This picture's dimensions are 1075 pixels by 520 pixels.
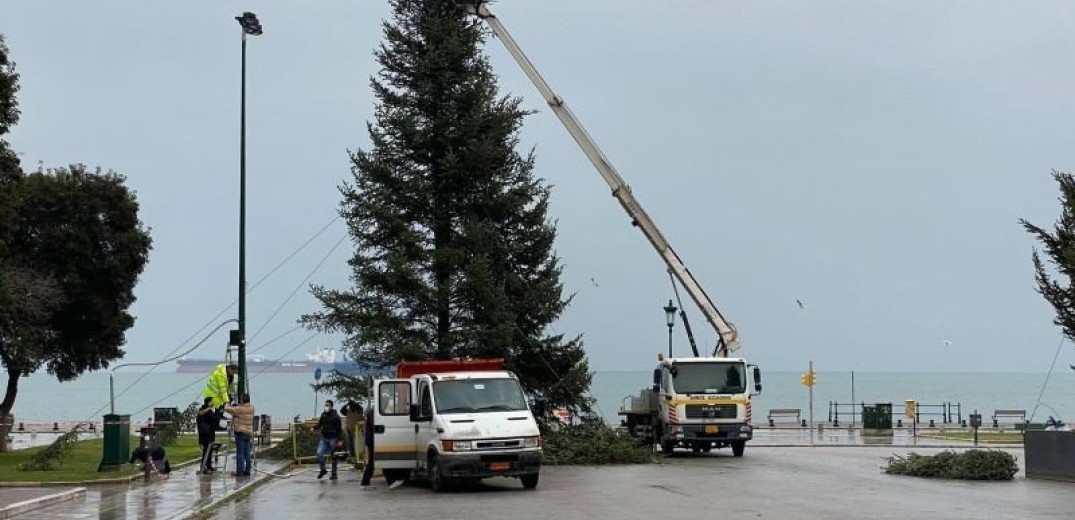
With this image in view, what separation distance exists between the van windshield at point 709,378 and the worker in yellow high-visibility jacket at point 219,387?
12361mm

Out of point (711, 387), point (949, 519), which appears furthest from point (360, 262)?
point (949, 519)

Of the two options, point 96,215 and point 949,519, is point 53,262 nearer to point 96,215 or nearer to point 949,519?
point 96,215

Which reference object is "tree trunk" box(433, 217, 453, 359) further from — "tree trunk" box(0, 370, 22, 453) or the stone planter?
the stone planter

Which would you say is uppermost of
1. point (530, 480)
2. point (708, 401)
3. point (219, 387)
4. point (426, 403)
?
point (219, 387)

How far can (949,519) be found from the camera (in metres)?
17.6

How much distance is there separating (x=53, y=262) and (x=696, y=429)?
57.5ft

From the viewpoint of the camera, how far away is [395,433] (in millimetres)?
24859

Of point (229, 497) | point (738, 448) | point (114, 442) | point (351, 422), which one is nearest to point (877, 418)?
point (738, 448)

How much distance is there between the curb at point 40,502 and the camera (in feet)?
57.0

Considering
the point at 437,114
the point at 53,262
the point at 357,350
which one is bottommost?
the point at 357,350

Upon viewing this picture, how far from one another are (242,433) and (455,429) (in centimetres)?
513

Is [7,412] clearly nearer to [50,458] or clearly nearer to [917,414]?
[50,458]

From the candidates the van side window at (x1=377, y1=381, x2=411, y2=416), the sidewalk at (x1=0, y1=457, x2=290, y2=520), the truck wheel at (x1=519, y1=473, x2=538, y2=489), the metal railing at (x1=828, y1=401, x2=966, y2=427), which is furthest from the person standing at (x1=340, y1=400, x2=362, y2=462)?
the metal railing at (x1=828, y1=401, x2=966, y2=427)

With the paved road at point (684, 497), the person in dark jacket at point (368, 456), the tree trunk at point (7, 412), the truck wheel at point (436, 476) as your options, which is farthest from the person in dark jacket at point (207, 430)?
the tree trunk at point (7, 412)
